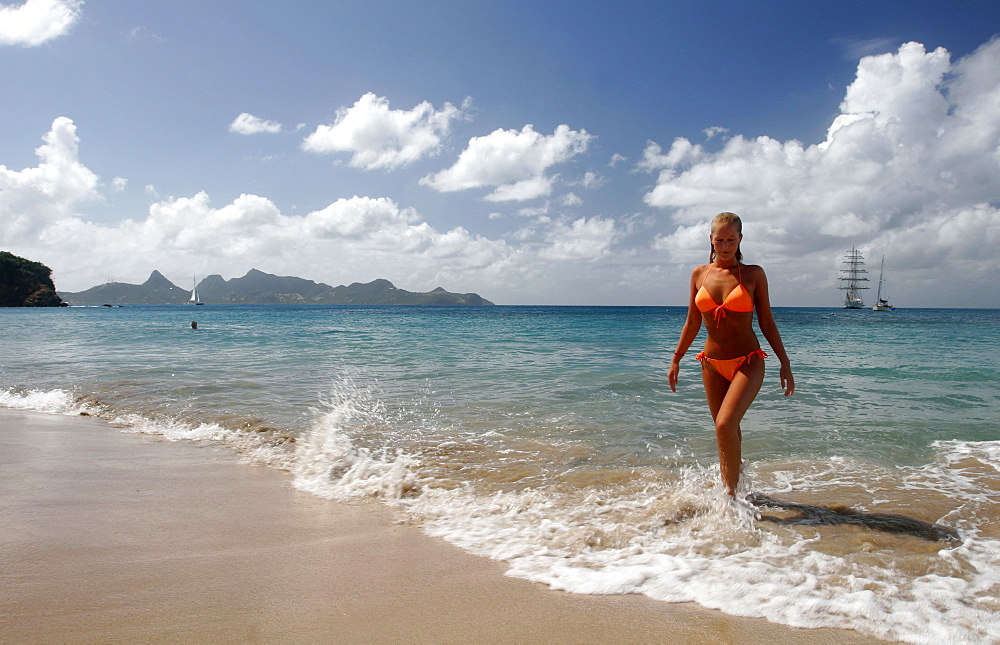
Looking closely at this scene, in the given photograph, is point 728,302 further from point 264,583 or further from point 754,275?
point 264,583

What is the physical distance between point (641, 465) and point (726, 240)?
2.77m

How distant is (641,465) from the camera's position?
563 cm

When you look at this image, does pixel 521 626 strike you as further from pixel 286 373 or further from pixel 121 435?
pixel 286 373

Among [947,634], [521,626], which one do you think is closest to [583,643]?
[521,626]

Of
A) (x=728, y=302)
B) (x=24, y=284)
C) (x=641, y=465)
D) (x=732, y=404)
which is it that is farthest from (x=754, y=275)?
(x=24, y=284)

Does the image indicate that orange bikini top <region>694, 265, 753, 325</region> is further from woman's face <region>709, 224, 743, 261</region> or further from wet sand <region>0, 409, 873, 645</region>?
wet sand <region>0, 409, 873, 645</region>

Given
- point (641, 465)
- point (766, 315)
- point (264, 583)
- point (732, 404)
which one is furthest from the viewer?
point (641, 465)

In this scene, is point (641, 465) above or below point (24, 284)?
below

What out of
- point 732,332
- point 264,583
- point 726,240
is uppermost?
point 726,240

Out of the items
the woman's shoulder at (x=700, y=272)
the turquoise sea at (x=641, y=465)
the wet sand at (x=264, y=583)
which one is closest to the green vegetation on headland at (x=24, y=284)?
the turquoise sea at (x=641, y=465)

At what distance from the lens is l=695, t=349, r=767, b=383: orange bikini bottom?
4.12 meters

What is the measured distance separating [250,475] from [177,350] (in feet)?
55.6

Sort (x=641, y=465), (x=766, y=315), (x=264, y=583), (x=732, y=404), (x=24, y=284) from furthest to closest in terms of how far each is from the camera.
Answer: (x=24, y=284) < (x=641, y=465) < (x=766, y=315) < (x=732, y=404) < (x=264, y=583)

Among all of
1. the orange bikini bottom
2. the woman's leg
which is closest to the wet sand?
the woman's leg
